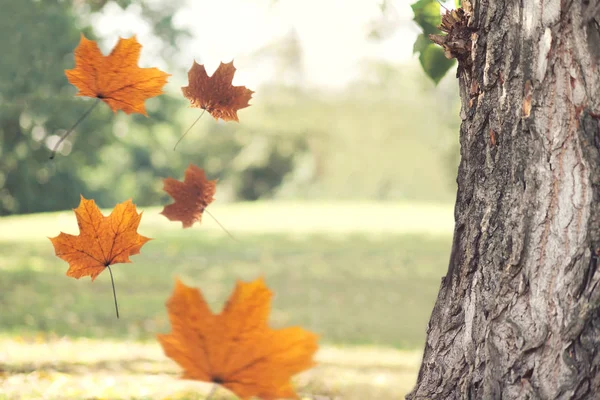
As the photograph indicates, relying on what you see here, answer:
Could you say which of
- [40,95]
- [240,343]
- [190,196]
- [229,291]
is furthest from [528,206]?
[40,95]

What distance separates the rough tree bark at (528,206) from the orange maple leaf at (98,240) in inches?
33.5

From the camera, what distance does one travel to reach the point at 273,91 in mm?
18953

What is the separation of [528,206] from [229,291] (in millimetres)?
5028

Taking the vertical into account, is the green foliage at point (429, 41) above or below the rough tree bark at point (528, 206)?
above

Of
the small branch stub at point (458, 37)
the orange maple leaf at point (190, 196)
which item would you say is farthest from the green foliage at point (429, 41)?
the orange maple leaf at point (190, 196)

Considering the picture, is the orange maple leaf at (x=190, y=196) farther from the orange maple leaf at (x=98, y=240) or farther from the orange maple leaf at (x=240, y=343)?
the orange maple leaf at (x=240, y=343)

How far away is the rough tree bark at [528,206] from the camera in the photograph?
4.39ft

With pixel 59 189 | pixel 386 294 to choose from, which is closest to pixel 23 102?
pixel 386 294

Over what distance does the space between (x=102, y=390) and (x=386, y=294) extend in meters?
4.56

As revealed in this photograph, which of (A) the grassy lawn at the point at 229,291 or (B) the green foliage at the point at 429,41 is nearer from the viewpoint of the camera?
(B) the green foliage at the point at 429,41

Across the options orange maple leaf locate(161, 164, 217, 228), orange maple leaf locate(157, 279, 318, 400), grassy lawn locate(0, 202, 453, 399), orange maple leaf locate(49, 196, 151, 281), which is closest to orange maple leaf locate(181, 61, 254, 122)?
orange maple leaf locate(161, 164, 217, 228)

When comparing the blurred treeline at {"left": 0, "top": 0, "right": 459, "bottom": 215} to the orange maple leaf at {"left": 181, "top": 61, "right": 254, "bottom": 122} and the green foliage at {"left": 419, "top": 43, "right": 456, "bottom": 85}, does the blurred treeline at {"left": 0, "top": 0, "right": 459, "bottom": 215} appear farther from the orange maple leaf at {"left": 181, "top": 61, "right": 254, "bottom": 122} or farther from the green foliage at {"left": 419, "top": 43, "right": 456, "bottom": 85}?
the orange maple leaf at {"left": 181, "top": 61, "right": 254, "bottom": 122}

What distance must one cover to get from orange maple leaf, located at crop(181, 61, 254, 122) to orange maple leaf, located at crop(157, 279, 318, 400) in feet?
1.67

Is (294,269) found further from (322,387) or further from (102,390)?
(102,390)
